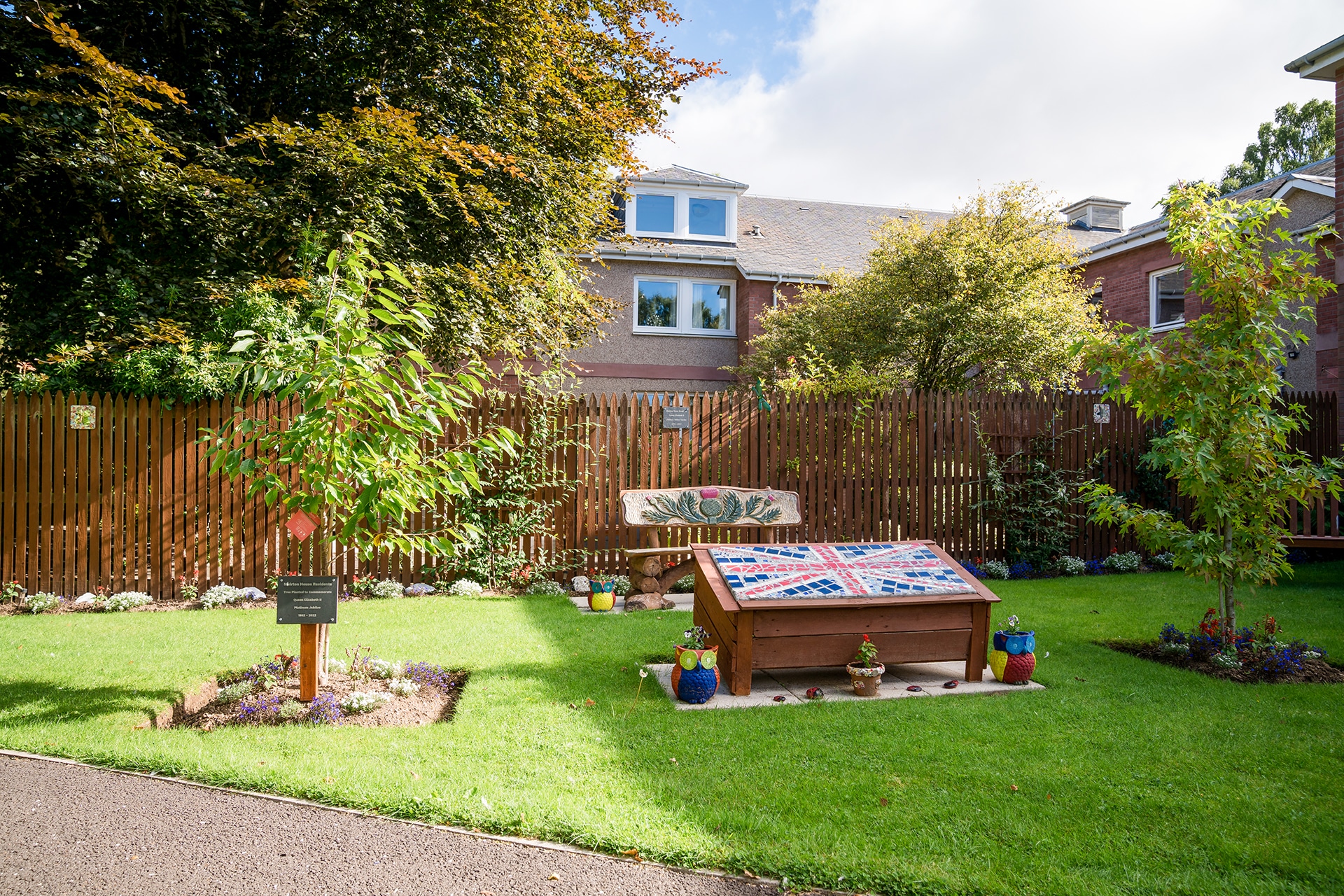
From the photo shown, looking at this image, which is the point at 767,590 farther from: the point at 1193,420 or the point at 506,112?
the point at 506,112

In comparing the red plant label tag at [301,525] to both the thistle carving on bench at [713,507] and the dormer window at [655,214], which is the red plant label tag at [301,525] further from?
the dormer window at [655,214]

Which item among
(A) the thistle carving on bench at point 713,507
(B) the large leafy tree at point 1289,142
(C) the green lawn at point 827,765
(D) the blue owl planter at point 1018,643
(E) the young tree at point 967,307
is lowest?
(C) the green lawn at point 827,765

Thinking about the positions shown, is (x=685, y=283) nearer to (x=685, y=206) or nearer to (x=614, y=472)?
(x=685, y=206)

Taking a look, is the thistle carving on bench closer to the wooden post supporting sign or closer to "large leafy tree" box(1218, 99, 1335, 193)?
the wooden post supporting sign

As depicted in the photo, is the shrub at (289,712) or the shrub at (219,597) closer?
the shrub at (289,712)

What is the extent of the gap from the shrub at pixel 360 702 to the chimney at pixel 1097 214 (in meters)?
26.6

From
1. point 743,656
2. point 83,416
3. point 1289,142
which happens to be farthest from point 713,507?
point 1289,142

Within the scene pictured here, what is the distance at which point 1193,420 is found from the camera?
5.89 metres

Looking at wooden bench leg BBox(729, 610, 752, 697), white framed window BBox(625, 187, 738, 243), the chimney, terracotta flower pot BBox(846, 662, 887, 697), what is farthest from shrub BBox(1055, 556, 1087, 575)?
the chimney

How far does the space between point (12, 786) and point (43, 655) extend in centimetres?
281

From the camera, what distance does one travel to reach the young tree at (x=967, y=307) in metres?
13.7

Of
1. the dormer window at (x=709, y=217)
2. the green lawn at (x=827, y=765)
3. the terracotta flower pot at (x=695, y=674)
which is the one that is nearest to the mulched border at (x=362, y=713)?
the green lawn at (x=827, y=765)

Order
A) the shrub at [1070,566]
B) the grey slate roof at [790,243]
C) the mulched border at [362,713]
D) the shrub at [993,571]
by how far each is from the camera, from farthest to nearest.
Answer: the grey slate roof at [790,243] < the shrub at [1070,566] < the shrub at [993,571] < the mulched border at [362,713]

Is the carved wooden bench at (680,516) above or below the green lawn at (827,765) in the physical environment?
above
